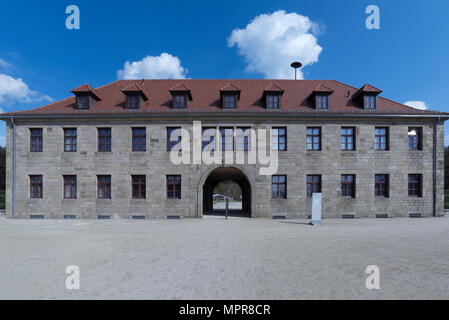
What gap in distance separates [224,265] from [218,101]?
1370 centimetres

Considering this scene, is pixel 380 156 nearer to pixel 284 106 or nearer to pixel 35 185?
pixel 284 106

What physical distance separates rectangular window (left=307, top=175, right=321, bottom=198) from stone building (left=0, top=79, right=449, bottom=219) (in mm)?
75

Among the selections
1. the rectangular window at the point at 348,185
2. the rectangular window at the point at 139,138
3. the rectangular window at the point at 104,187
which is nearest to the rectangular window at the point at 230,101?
the rectangular window at the point at 139,138

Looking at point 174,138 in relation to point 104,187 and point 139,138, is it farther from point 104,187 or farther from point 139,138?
point 104,187

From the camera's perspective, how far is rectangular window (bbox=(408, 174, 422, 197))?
16.3 meters

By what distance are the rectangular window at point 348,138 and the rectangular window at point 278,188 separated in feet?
17.0

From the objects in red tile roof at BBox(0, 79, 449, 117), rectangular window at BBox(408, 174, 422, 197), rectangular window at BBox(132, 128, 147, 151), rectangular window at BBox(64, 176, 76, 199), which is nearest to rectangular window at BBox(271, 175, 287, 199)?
red tile roof at BBox(0, 79, 449, 117)

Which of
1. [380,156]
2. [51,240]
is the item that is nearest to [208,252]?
[51,240]

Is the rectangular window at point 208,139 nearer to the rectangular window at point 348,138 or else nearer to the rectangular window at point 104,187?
the rectangular window at point 104,187

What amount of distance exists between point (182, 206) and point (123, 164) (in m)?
5.38

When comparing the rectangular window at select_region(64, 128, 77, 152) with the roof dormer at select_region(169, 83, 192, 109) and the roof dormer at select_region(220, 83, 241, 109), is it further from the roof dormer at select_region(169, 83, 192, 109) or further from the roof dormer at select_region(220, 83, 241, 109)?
the roof dormer at select_region(220, 83, 241, 109)

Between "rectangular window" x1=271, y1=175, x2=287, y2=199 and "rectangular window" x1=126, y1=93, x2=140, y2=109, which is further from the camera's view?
"rectangular window" x1=126, y1=93, x2=140, y2=109

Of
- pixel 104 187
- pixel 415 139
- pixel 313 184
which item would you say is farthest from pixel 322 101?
pixel 104 187

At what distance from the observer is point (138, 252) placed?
7.19m
